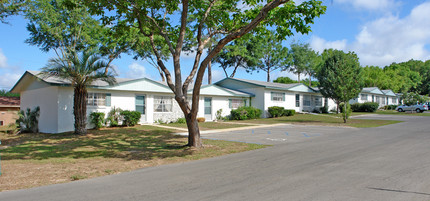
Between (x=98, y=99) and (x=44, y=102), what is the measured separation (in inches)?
133

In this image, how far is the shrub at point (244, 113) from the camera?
88.0ft

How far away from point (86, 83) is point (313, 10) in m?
12.8

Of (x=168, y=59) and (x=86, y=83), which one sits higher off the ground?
(x=168, y=59)

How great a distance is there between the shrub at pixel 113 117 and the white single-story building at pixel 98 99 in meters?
0.29

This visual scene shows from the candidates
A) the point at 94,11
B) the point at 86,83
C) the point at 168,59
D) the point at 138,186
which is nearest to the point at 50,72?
the point at 86,83

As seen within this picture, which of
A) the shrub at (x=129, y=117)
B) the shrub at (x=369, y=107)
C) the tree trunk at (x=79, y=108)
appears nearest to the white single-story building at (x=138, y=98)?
the shrub at (x=129, y=117)

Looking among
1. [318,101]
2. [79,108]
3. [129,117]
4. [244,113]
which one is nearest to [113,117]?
[129,117]

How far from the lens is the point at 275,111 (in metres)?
29.0

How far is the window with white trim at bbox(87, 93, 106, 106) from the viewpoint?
18.6 meters

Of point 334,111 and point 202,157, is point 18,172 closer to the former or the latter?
point 202,157

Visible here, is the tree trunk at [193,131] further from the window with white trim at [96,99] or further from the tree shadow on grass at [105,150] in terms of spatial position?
the window with white trim at [96,99]

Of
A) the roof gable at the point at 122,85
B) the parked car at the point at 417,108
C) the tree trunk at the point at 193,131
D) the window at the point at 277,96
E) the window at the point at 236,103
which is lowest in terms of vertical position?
the tree trunk at the point at 193,131

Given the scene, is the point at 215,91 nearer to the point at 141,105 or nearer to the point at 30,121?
the point at 141,105

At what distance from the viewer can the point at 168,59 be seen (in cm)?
3700
